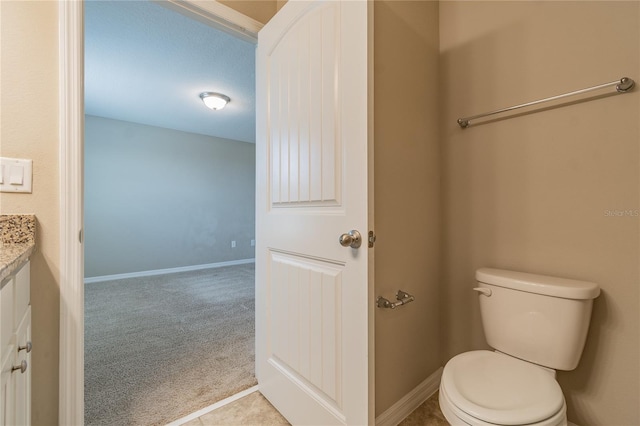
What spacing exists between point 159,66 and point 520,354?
3.44m

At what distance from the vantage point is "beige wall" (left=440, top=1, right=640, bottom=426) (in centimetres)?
107

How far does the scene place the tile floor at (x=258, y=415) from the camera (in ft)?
4.23

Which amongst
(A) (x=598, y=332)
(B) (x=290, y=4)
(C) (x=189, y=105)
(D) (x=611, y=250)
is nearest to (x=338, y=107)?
(B) (x=290, y=4)

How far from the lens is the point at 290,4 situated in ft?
4.03

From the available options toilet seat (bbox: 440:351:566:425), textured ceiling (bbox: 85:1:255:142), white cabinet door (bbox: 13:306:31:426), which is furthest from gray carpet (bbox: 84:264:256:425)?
textured ceiling (bbox: 85:1:255:142)

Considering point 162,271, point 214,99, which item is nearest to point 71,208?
point 214,99

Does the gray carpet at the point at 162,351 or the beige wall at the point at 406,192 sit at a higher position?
the beige wall at the point at 406,192

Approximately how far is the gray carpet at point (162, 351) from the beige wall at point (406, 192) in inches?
35.7

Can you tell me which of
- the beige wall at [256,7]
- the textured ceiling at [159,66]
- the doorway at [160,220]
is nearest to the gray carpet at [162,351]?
the doorway at [160,220]

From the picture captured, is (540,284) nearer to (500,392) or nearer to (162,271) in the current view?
(500,392)

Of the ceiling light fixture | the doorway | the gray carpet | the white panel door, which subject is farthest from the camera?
the ceiling light fixture

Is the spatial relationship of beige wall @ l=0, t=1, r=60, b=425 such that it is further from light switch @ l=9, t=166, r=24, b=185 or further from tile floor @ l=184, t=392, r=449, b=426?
tile floor @ l=184, t=392, r=449, b=426

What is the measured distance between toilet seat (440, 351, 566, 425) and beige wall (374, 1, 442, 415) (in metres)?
0.29

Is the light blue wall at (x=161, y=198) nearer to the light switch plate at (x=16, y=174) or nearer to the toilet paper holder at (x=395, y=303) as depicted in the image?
the light switch plate at (x=16, y=174)
